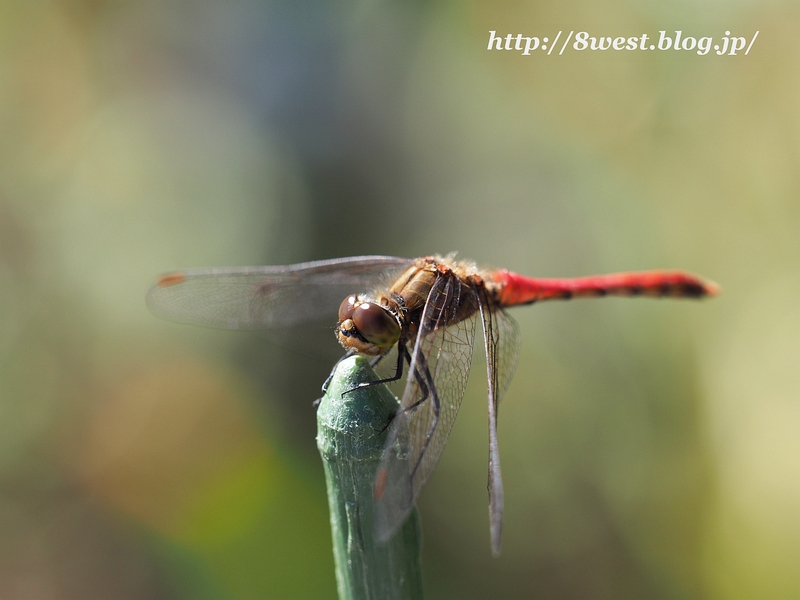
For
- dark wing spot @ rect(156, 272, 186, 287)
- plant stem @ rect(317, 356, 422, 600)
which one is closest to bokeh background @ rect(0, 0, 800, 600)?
dark wing spot @ rect(156, 272, 186, 287)

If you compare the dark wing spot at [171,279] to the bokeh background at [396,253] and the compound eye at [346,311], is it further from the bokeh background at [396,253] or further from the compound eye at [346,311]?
the compound eye at [346,311]

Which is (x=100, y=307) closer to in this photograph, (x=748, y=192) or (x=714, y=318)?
(x=714, y=318)

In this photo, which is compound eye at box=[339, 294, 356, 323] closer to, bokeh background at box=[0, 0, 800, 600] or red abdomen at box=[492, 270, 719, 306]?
bokeh background at box=[0, 0, 800, 600]

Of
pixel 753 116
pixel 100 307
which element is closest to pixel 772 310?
pixel 753 116

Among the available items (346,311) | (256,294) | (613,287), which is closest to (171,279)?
(256,294)

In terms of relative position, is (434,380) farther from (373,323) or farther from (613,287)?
(613,287)
